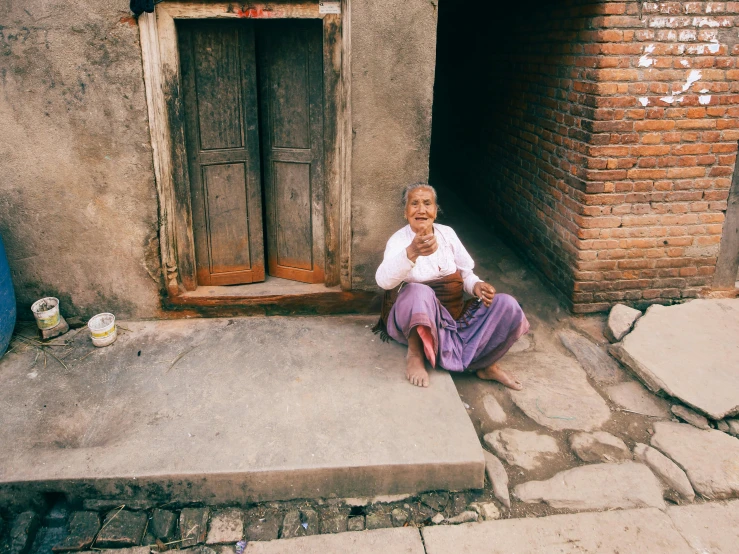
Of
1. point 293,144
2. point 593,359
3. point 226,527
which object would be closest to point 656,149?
point 593,359

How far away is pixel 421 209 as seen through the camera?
3889 mm

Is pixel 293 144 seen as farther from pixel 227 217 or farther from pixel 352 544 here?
pixel 352 544

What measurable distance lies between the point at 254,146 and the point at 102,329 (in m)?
1.65

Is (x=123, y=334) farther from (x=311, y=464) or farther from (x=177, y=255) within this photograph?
(x=311, y=464)

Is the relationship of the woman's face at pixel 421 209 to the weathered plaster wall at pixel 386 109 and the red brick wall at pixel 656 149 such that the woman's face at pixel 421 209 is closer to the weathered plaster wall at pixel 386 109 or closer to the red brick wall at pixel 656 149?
the weathered plaster wall at pixel 386 109

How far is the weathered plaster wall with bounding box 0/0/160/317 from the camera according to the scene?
3895mm

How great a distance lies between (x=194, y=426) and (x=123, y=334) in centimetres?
130

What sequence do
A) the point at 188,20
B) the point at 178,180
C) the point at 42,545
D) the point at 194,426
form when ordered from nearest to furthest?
the point at 42,545 → the point at 194,426 → the point at 188,20 → the point at 178,180

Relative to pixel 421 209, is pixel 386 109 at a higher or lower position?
higher

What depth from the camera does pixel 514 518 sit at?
10.5ft

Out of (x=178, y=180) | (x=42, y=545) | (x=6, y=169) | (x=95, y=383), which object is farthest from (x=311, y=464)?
(x=6, y=169)

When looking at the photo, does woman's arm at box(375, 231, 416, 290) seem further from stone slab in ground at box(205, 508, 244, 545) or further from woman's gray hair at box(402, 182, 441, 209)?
stone slab in ground at box(205, 508, 244, 545)

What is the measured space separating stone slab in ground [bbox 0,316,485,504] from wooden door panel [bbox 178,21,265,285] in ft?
2.09

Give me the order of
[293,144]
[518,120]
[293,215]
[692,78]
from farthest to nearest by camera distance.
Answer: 1. [518,120]
2. [293,215]
3. [293,144]
4. [692,78]
